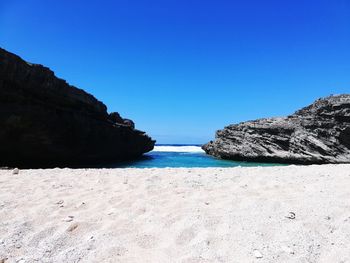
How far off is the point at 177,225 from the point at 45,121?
2195 centimetres

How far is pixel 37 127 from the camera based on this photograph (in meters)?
23.0

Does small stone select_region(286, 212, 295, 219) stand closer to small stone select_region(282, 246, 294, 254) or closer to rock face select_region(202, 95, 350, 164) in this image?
small stone select_region(282, 246, 294, 254)

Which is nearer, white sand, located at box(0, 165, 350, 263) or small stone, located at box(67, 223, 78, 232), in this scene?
white sand, located at box(0, 165, 350, 263)

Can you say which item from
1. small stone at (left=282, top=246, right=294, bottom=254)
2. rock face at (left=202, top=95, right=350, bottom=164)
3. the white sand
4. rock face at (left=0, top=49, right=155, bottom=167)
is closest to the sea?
rock face at (left=202, top=95, right=350, bottom=164)

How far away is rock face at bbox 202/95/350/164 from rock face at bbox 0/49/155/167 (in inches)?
767

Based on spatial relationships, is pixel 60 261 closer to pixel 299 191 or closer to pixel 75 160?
pixel 299 191

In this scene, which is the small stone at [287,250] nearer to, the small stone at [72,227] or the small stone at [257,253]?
the small stone at [257,253]

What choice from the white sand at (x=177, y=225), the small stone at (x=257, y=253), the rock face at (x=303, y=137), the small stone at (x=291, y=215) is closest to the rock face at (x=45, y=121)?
the white sand at (x=177, y=225)

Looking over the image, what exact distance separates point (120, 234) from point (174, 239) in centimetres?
72

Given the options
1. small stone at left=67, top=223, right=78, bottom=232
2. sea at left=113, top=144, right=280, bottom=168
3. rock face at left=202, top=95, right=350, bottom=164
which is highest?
rock face at left=202, top=95, right=350, bottom=164

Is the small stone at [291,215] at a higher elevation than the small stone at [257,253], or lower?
higher

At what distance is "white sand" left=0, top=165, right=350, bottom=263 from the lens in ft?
10.6

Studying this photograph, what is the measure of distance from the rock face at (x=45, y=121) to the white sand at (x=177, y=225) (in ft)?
55.5

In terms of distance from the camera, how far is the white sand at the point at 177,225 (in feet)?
10.6
